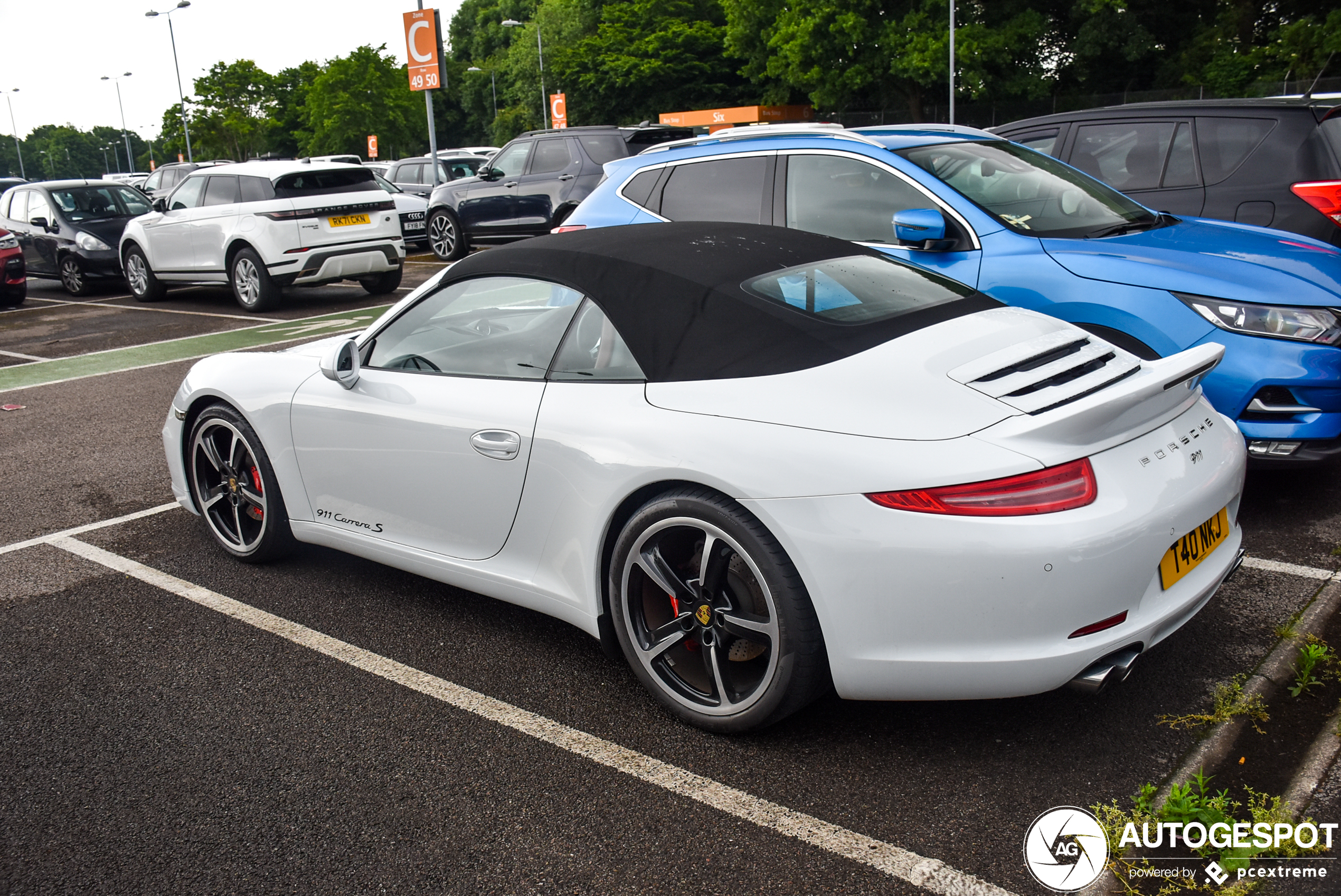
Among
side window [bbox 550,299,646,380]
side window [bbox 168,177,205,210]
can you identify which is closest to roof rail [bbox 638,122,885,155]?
side window [bbox 550,299,646,380]

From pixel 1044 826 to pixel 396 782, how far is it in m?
1.66

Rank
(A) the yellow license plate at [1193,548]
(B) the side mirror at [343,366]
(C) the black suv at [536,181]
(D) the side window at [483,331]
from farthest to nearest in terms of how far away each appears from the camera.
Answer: (C) the black suv at [536,181] < (B) the side mirror at [343,366] < (D) the side window at [483,331] < (A) the yellow license plate at [1193,548]

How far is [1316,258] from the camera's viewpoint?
456 cm

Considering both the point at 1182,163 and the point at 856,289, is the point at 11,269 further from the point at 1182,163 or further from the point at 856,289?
the point at 856,289

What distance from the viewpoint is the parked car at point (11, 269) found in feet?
46.2

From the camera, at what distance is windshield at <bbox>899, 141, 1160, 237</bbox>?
4.94 m

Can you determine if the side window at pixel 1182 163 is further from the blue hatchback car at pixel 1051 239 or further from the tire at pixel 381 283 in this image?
the tire at pixel 381 283

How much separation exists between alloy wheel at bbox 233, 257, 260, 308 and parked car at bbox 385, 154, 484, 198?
28.2 feet

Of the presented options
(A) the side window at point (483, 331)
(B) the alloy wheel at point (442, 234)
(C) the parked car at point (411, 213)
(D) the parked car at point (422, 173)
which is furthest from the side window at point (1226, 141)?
(D) the parked car at point (422, 173)

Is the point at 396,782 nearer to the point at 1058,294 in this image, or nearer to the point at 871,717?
the point at 871,717

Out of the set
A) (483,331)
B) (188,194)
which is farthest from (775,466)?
(188,194)

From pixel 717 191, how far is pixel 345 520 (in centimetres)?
295

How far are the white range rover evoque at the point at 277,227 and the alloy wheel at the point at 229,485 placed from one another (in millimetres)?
8160

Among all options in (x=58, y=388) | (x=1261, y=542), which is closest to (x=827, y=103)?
(x=58, y=388)
